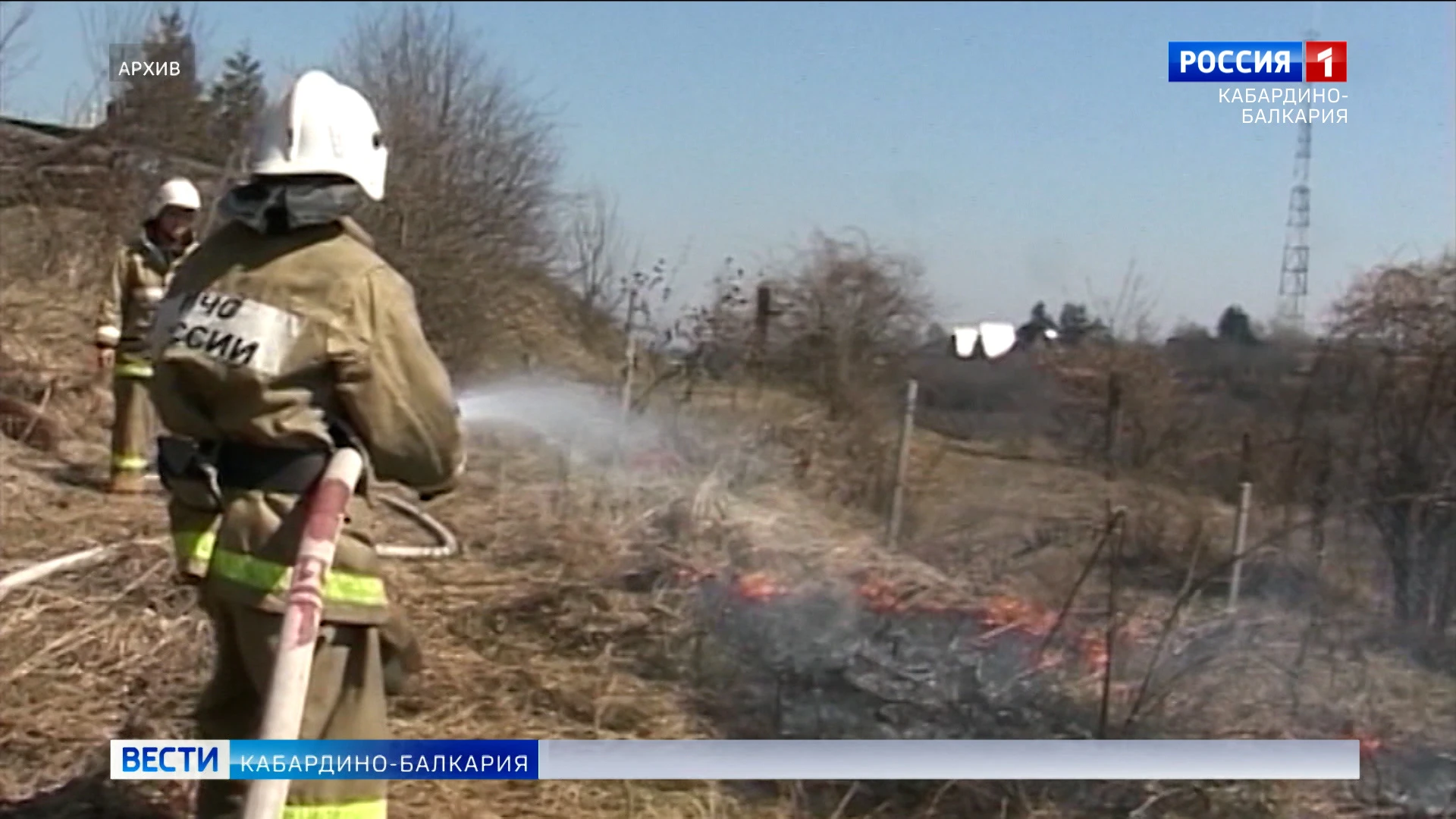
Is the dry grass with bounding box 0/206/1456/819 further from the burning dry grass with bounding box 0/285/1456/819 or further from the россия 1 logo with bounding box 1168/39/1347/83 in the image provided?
the россия 1 logo with bounding box 1168/39/1347/83

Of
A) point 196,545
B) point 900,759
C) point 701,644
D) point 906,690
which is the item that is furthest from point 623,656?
point 196,545

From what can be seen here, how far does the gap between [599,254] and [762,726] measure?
4.19 metres

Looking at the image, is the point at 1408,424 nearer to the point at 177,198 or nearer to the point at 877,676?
the point at 877,676

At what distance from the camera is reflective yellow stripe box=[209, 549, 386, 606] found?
268cm

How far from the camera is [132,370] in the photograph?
6469 millimetres

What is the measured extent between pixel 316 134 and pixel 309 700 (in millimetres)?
1021

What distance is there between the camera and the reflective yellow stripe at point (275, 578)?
8.80 feet

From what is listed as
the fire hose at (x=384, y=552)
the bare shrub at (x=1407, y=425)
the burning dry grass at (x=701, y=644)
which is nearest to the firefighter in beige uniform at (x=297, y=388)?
the fire hose at (x=384, y=552)

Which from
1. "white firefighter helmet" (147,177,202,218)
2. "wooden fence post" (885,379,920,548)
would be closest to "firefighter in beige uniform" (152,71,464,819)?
"white firefighter helmet" (147,177,202,218)

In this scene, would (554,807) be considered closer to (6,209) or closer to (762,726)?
(762,726)

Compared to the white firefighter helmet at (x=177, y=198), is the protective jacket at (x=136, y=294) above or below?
below

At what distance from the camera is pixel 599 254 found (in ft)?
26.6

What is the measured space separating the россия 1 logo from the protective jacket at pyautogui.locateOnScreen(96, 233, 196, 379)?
4337mm

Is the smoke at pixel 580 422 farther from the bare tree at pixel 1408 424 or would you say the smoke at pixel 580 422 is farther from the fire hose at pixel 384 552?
the bare tree at pixel 1408 424
